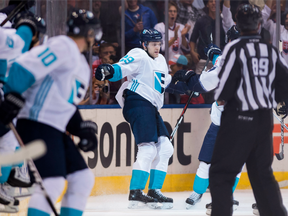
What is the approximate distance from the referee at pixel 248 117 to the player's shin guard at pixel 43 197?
2.86ft

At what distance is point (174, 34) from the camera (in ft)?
14.6

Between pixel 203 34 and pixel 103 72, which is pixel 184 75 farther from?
pixel 203 34

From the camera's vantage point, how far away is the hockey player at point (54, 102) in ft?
5.86

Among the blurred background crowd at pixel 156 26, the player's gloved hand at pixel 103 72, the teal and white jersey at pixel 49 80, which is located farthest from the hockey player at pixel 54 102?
the blurred background crowd at pixel 156 26

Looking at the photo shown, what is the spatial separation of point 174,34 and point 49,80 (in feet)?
9.06

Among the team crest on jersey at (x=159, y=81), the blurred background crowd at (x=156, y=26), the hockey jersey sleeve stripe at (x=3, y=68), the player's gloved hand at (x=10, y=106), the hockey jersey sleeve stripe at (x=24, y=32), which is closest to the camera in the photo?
the player's gloved hand at (x=10, y=106)

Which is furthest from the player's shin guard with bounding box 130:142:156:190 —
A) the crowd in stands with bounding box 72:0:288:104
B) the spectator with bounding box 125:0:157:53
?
the spectator with bounding box 125:0:157:53

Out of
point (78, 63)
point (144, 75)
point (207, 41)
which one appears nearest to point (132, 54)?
point (144, 75)

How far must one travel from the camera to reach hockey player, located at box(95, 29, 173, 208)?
342cm

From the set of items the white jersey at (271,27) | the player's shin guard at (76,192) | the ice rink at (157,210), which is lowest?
the ice rink at (157,210)

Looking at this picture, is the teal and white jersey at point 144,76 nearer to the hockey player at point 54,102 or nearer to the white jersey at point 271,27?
the hockey player at point 54,102

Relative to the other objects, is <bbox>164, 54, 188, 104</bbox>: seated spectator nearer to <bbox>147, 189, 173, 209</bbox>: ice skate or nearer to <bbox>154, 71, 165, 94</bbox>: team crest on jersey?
<bbox>154, 71, 165, 94</bbox>: team crest on jersey

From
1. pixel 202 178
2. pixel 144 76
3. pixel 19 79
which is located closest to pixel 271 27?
pixel 144 76

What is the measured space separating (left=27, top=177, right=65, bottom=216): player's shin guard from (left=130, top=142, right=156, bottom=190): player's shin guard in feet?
5.22
